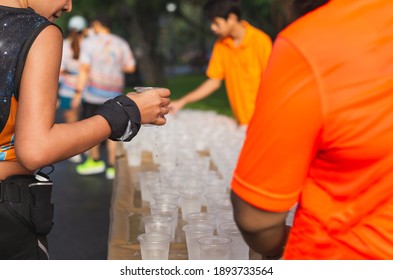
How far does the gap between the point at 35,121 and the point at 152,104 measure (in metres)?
0.47

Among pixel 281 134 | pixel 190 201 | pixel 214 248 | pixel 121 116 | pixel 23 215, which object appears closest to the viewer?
pixel 281 134

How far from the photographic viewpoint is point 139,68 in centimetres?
2891

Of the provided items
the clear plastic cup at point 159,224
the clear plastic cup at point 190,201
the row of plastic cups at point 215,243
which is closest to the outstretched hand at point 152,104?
the row of plastic cups at point 215,243

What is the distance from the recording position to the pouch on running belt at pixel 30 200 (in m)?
2.01

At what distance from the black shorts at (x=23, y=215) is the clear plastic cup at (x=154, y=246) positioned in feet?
1.23

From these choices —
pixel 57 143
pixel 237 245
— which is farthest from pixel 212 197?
pixel 57 143

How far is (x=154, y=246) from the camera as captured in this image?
7.75ft

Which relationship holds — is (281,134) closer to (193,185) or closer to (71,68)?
(193,185)

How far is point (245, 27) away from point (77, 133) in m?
4.34

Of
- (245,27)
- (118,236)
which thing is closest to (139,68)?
(245,27)

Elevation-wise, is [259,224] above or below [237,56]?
above

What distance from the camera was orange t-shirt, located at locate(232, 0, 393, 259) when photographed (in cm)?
129

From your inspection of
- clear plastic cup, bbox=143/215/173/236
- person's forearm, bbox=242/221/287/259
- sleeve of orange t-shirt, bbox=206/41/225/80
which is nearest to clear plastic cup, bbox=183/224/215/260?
clear plastic cup, bbox=143/215/173/236
